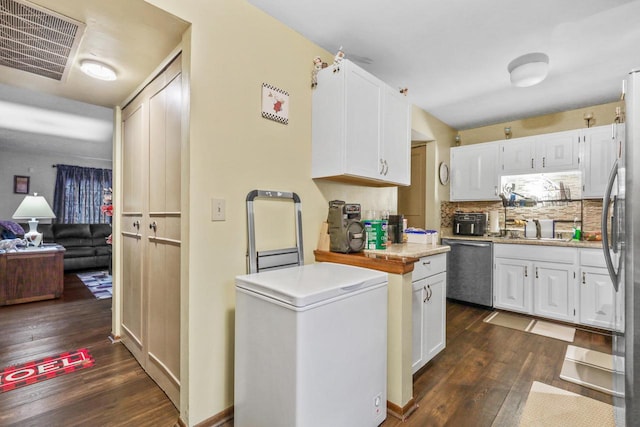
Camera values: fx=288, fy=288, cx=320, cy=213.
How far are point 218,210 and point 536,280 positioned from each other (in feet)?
11.6

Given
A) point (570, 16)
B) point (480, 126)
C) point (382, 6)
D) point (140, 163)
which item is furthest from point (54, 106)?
point (480, 126)

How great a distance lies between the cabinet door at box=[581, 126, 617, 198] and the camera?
3152mm

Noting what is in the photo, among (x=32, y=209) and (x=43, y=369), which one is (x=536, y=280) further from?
(x=32, y=209)

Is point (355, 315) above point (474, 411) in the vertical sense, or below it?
above

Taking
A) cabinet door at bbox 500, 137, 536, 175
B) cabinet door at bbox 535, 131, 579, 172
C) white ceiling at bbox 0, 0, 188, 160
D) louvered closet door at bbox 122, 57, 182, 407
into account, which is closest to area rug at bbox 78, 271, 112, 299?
louvered closet door at bbox 122, 57, 182, 407

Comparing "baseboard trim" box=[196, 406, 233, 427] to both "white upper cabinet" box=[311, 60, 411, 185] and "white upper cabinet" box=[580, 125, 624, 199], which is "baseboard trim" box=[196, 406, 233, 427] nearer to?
"white upper cabinet" box=[311, 60, 411, 185]

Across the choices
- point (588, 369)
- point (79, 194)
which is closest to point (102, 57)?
point (588, 369)

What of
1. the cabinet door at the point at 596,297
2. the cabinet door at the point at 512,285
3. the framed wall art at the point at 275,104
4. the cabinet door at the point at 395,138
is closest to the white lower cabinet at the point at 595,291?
the cabinet door at the point at 596,297

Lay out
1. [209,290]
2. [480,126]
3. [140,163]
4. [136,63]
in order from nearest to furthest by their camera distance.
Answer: [209,290], [136,63], [140,163], [480,126]

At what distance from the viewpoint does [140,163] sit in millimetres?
2270

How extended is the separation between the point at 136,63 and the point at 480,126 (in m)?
4.33

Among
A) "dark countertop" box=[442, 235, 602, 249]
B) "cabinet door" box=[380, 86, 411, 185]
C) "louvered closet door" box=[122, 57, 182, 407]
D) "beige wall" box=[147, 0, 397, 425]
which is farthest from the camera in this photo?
"dark countertop" box=[442, 235, 602, 249]

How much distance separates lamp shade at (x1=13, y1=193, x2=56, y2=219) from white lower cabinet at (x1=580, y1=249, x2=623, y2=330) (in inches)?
269

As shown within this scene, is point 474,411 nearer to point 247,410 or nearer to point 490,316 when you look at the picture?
point 247,410
